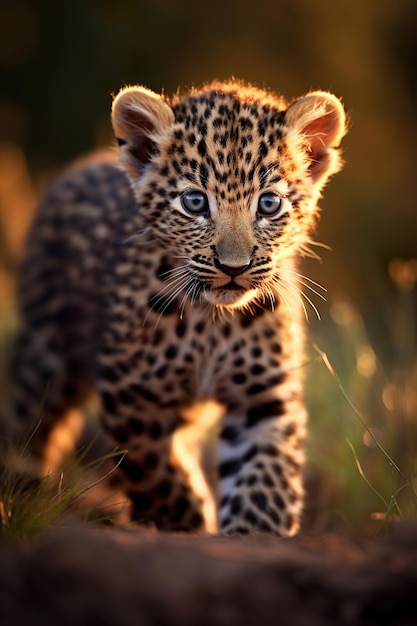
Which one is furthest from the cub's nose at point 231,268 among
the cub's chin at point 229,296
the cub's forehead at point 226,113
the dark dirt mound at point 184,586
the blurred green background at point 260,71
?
the blurred green background at point 260,71

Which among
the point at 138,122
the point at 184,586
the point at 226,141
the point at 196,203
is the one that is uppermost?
the point at 138,122

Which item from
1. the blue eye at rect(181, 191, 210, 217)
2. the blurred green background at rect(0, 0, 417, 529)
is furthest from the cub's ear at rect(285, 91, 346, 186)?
the blurred green background at rect(0, 0, 417, 529)

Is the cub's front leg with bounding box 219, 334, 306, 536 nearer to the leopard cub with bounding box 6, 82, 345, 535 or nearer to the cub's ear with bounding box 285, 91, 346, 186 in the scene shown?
the leopard cub with bounding box 6, 82, 345, 535

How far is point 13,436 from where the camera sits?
6.39 m

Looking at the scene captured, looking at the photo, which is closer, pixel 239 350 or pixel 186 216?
pixel 186 216

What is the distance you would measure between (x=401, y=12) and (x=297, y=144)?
12673mm

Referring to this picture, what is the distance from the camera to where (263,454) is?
5059mm

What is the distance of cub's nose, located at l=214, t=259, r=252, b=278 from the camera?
4.27 meters

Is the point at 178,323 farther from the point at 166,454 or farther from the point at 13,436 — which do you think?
the point at 13,436

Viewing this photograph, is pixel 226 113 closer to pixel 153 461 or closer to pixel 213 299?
pixel 213 299

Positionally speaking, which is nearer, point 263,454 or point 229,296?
point 229,296

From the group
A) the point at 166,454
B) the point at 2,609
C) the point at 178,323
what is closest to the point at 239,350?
the point at 178,323

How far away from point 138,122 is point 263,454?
168 centimetres

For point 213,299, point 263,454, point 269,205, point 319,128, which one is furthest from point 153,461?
point 319,128
